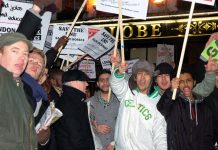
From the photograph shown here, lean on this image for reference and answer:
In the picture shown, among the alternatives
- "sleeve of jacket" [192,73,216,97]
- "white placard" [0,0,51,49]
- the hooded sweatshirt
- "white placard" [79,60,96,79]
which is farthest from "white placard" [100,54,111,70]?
"sleeve of jacket" [192,73,216,97]

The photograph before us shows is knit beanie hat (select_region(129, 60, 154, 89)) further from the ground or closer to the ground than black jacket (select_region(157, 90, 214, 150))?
further from the ground

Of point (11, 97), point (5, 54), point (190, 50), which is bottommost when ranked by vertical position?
point (190, 50)

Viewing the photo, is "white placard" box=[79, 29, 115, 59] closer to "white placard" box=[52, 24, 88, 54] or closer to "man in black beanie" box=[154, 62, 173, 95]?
"white placard" box=[52, 24, 88, 54]

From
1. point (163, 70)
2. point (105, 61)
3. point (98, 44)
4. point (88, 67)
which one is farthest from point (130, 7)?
point (88, 67)

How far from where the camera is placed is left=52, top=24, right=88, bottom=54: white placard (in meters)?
6.81

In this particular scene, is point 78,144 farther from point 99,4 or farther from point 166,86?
point 99,4

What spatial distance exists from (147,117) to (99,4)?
70.5 inches

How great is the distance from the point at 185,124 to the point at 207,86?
0.48 m

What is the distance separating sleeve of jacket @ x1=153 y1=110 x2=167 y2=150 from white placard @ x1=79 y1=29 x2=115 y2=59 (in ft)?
8.26

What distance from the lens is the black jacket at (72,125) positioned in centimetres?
452

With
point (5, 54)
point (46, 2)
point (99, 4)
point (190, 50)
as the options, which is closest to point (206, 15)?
point (190, 50)

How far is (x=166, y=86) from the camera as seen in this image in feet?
15.7

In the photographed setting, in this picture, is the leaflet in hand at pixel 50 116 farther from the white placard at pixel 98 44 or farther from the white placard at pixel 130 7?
the white placard at pixel 98 44

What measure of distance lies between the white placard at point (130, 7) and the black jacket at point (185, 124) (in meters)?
1.33
